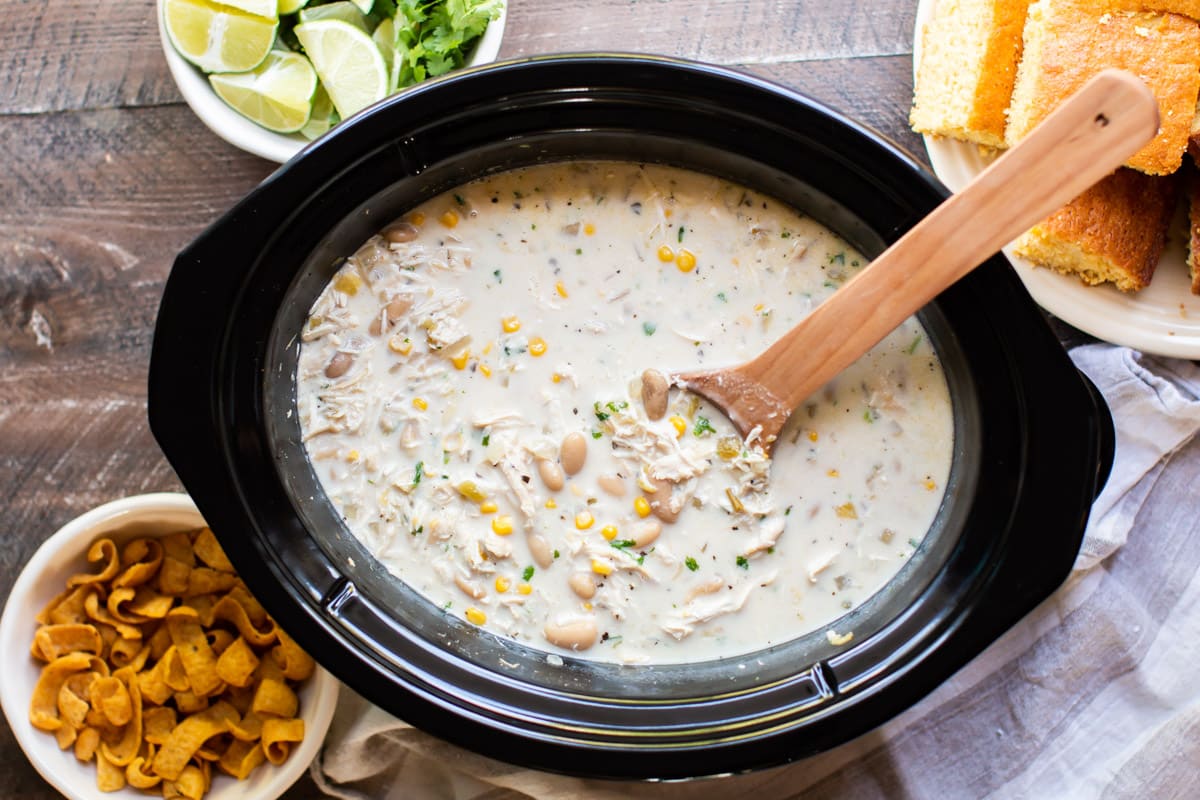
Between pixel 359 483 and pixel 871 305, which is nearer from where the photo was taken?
pixel 871 305

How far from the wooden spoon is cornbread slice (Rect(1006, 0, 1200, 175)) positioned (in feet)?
1.53

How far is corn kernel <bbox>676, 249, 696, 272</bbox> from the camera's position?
6.25 ft

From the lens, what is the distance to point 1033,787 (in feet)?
6.81

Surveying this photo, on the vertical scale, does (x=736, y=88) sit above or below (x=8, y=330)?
above

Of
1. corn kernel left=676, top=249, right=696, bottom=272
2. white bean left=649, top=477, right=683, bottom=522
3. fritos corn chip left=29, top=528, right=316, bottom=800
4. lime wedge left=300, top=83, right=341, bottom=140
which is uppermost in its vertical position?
corn kernel left=676, top=249, right=696, bottom=272

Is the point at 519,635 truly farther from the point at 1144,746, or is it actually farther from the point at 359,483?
the point at 1144,746

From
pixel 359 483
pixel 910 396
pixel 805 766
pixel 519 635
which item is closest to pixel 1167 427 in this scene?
pixel 910 396

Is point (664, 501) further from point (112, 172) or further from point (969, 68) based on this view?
point (112, 172)

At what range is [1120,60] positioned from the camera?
200 cm

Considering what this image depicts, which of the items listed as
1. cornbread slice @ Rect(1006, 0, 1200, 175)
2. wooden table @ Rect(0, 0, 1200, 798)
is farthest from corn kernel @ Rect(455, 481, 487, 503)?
cornbread slice @ Rect(1006, 0, 1200, 175)

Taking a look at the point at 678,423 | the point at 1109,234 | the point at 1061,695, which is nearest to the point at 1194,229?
the point at 1109,234

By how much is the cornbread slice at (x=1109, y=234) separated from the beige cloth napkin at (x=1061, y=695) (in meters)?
0.16

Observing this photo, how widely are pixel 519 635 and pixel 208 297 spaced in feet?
2.51

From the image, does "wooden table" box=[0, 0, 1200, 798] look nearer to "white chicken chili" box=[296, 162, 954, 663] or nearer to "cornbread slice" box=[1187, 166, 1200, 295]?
"cornbread slice" box=[1187, 166, 1200, 295]
